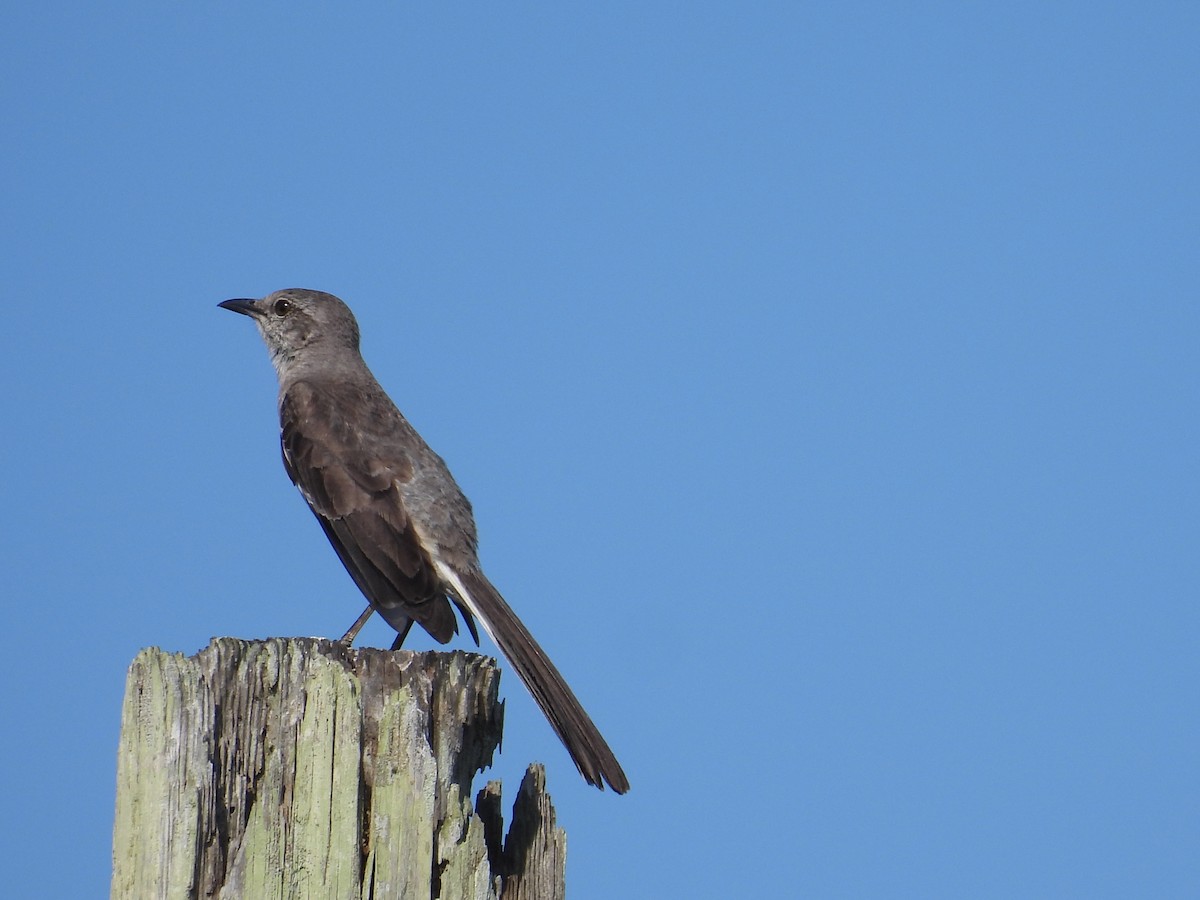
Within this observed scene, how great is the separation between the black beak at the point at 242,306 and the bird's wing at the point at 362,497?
3.39ft

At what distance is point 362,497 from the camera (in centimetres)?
762

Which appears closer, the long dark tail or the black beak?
the long dark tail

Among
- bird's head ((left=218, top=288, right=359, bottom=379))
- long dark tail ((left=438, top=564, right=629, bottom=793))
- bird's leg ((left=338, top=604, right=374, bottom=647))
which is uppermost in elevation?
bird's head ((left=218, top=288, right=359, bottom=379))

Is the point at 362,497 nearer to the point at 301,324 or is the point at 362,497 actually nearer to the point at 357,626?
the point at 357,626

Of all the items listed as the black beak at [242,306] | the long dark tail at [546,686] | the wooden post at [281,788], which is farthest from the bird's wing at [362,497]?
the wooden post at [281,788]

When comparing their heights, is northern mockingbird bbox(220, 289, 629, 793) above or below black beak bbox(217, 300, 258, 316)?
below

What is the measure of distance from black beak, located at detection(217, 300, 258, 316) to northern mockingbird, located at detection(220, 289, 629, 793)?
0.53 ft

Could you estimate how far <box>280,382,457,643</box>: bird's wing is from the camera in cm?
707

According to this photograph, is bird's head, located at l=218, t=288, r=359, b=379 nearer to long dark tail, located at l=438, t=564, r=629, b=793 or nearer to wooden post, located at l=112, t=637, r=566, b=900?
long dark tail, located at l=438, t=564, r=629, b=793

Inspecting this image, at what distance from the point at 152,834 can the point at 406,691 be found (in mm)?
873

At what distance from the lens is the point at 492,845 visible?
4.44 meters

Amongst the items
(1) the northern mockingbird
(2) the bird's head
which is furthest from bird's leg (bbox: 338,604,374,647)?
(2) the bird's head

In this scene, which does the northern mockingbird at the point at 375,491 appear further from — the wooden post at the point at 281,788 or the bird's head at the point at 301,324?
the wooden post at the point at 281,788

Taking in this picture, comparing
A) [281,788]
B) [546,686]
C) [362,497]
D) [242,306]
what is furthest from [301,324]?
[281,788]
